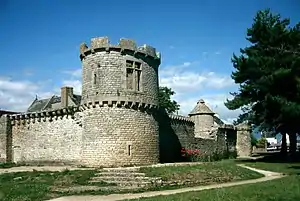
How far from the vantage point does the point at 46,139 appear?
1173 inches

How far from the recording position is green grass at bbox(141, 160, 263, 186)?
59.7 ft

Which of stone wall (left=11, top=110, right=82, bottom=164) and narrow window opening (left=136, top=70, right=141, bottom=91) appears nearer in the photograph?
narrow window opening (left=136, top=70, right=141, bottom=91)

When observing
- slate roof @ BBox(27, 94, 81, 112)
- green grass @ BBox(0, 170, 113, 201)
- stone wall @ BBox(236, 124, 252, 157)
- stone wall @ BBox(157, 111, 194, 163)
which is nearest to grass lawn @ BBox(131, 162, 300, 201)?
green grass @ BBox(0, 170, 113, 201)

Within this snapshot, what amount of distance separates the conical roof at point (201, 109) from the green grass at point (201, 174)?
845 inches

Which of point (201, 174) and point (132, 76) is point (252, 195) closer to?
point (201, 174)

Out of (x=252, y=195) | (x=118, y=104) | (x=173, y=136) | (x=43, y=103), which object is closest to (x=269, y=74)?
(x=173, y=136)

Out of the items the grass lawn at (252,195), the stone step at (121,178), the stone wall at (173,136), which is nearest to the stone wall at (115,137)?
the stone step at (121,178)

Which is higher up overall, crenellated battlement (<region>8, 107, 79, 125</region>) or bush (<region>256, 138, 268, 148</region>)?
crenellated battlement (<region>8, 107, 79, 125</region>)

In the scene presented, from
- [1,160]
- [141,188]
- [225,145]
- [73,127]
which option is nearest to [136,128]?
[73,127]

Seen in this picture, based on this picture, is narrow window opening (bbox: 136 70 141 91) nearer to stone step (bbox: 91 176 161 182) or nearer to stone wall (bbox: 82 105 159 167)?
stone wall (bbox: 82 105 159 167)

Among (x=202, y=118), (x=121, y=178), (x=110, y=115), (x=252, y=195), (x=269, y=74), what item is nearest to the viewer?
(x=252, y=195)

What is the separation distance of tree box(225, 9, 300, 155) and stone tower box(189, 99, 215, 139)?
10.1 m

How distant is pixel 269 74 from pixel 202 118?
14973 millimetres

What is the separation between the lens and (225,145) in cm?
4112
